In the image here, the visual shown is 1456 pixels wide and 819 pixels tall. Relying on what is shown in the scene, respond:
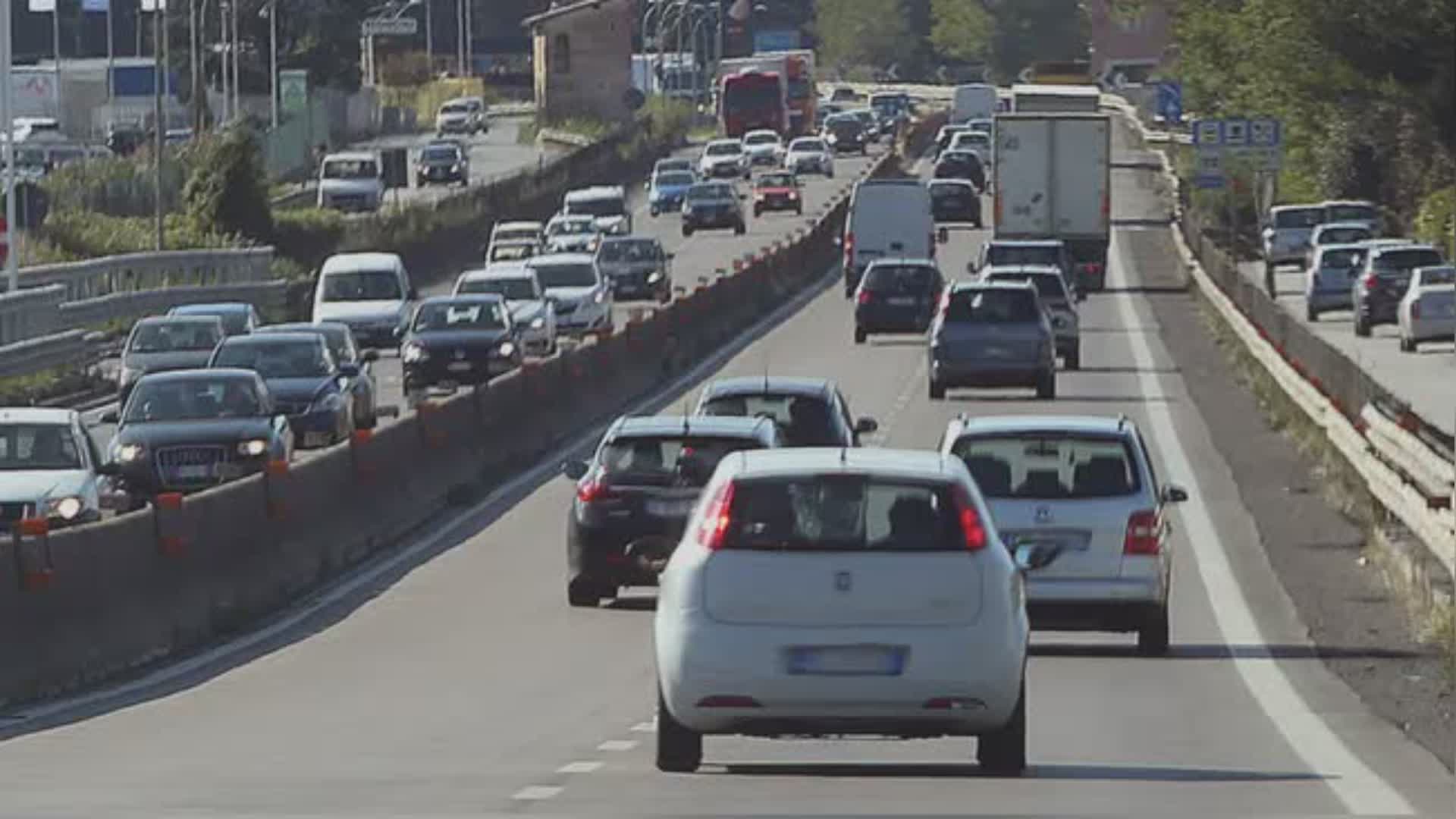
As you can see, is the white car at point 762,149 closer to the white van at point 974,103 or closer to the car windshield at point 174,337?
the white van at point 974,103

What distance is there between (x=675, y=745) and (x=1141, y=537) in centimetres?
700

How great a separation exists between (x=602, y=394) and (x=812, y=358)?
9.59 m

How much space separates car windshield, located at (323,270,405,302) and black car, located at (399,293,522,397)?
777 centimetres

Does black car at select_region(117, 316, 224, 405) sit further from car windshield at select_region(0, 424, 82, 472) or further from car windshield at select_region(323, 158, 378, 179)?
car windshield at select_region(323, 158, 378, 179)

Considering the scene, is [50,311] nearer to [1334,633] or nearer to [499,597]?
[499,597]

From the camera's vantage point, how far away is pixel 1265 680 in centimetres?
2153

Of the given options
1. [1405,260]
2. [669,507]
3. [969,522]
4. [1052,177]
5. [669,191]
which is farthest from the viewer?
[669,191]

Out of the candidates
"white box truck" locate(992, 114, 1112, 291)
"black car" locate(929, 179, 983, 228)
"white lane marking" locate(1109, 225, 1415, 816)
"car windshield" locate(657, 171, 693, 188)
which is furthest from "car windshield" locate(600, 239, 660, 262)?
"car windshield" locate(657, 171, 693, 188)

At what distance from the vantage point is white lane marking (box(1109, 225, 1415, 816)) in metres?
15.6

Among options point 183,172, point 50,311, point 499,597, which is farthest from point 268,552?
point 183,172

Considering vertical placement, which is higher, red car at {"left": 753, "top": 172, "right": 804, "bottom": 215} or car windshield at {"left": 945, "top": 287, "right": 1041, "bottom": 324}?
car windshield at {"left": 945, "top": 287, "right": 1041, "bottom": 324}

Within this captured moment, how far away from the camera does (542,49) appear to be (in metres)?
182

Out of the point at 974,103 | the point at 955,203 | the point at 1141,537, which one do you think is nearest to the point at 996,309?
the point at 1141,537

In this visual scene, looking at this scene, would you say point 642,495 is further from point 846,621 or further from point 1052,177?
point 1052,177
